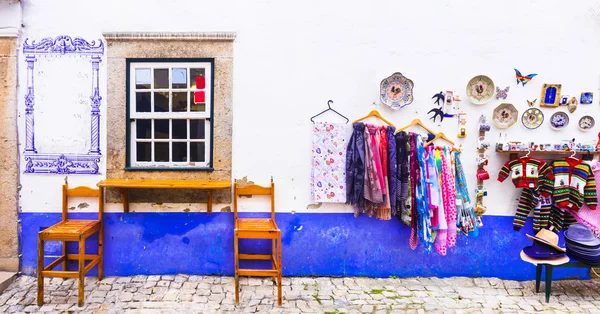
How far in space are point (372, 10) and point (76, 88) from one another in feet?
11.9

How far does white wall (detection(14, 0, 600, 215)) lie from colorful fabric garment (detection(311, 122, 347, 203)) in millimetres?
130

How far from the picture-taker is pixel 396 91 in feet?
13.8

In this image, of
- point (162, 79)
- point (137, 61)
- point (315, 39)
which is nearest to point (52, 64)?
point (137, 61)

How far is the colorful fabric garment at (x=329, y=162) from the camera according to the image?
4.18 meters

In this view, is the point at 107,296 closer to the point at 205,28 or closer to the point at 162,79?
the point at 162,79

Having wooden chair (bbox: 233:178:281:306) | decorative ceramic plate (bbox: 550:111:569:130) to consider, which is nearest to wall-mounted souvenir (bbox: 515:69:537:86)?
decorative ceramic plate (bbox: 550:111:569:130)

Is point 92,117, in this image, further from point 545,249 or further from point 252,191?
point 545,249

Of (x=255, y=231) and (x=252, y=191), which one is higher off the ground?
(x=252, y=191)

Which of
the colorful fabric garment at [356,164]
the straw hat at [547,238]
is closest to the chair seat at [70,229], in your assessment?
the colorful fabric garment at [356,164]

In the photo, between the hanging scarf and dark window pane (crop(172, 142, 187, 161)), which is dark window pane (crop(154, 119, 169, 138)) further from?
the hanging scarf

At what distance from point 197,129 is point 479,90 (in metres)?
3.45

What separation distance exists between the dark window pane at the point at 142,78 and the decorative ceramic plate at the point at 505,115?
4.20m

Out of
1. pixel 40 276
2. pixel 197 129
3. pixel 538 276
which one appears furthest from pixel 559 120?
pixel 40 276

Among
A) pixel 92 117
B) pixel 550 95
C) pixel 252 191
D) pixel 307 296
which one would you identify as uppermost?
pixel 550 95
